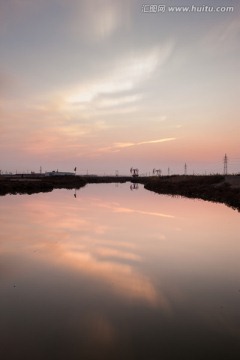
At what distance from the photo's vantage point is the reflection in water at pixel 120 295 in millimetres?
8227

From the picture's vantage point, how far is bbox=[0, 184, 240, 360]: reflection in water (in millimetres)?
8227

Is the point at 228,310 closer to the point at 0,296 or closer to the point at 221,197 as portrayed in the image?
the point at 0,296

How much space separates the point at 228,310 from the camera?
1035cm

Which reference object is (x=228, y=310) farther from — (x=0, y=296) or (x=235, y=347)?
(x=0, y=296)

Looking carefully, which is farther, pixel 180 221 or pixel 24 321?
pixel 180 221

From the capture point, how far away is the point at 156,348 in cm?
808

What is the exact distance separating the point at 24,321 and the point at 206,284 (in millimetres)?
7507

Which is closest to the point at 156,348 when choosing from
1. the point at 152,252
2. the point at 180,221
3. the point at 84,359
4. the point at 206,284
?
the point at 84,359

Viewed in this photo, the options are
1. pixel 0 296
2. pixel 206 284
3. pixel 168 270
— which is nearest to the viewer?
pixel 0 296

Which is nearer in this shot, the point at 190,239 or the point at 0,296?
the point at 0,296

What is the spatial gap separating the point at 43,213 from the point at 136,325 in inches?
1110

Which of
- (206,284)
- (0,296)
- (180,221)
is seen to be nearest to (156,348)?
(206,284)

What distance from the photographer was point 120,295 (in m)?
11.8

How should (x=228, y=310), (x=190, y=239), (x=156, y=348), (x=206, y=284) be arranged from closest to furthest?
(x=156, y=348)
(x=228, y=310)
(x=206, y=284)
(x=190, y=239)
